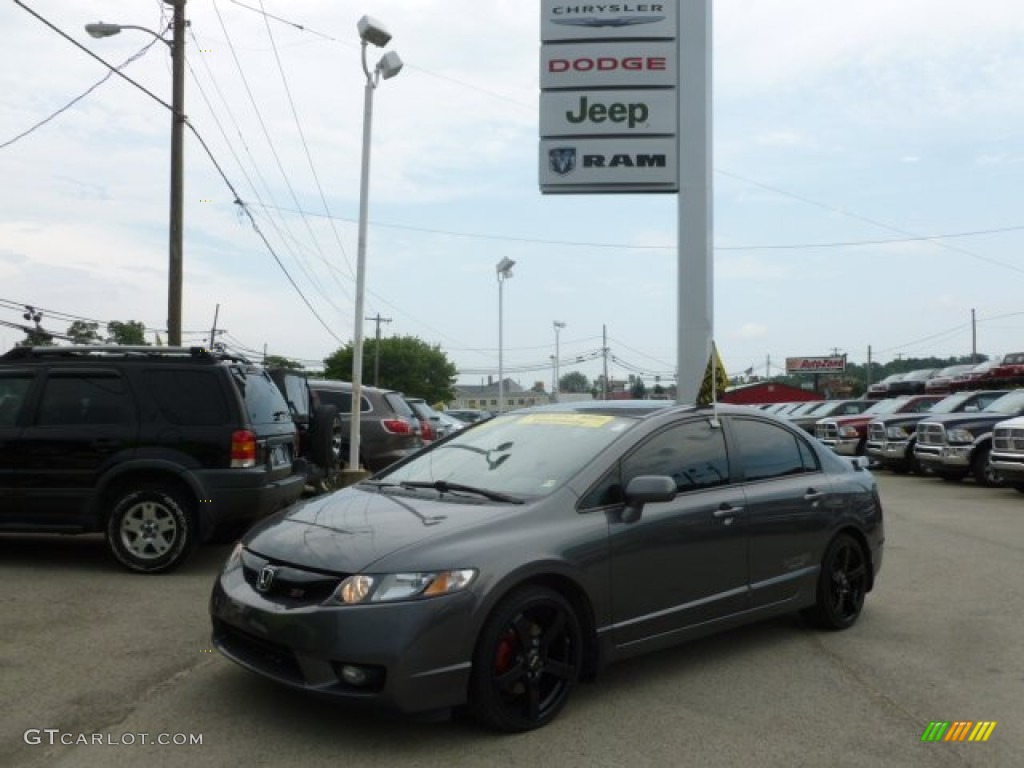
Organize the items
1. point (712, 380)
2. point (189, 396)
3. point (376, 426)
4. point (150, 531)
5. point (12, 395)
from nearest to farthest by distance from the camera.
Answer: point (712, 380), point (150, 531), point (189, 396), point (12, 395), point (376, 426)

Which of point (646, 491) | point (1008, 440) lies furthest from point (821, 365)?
point (646, 491)

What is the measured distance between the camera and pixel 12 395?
746 cm

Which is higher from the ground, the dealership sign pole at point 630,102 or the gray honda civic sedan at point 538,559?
the dealership sign pole at point 630,102

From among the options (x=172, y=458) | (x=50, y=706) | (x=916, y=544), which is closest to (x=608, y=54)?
(x=916, y=544)

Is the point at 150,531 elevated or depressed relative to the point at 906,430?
depressed

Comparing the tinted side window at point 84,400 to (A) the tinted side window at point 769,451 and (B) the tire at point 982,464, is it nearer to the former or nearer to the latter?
(A) the tinted side window at point 769,451

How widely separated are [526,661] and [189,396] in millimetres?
4479

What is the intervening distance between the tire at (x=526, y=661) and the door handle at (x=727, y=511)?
120cm

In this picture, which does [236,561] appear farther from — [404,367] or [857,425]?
[404,367]

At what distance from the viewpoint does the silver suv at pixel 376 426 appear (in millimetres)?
13078

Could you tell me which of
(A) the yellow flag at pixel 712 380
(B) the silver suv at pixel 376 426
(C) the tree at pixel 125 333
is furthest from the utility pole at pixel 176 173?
(C) the tree at pixel 125 333

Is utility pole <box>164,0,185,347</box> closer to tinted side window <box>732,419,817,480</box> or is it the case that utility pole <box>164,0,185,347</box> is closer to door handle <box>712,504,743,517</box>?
tinted side window <box>732,419,817,480</box>

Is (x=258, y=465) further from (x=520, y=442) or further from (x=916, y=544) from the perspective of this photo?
(x=916, y=544)

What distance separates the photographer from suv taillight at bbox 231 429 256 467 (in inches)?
284
